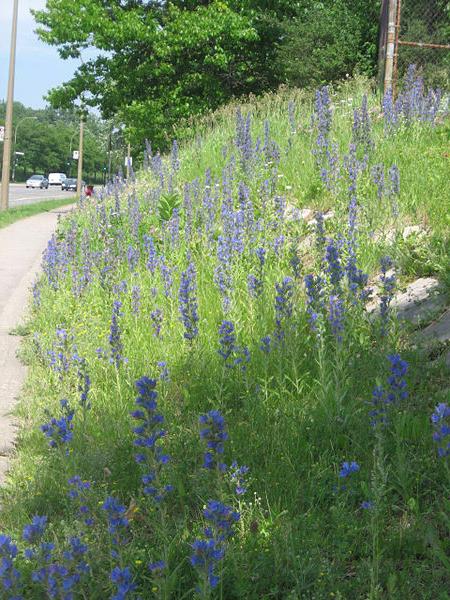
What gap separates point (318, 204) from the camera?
24.4ft

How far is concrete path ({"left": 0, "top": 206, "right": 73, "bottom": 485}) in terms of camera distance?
464cm

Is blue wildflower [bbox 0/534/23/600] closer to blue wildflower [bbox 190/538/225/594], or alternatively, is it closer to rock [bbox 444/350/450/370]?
blue wildflower [bbox 190/538/225/594]

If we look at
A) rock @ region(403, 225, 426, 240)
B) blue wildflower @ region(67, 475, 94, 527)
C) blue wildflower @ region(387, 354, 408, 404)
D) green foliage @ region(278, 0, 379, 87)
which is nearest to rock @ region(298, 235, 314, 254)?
rock @ region(403, 225, 426, 240)

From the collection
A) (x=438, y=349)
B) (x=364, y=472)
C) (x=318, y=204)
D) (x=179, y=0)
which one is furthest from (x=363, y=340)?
(x=179, y=0)

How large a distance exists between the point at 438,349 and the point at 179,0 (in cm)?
2200

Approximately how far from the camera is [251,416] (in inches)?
143

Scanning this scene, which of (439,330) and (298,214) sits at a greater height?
(298,214)

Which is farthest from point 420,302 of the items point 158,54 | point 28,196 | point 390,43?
point 28,196

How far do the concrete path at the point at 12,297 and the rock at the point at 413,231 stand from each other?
3.25 metres

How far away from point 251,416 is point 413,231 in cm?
276

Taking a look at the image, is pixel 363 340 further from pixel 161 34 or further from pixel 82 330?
pixel 161 34

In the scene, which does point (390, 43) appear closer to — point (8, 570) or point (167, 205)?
point (167, 205)

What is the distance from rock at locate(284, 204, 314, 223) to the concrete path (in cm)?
290

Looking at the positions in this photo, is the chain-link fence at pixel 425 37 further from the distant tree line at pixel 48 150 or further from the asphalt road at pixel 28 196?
the distant tree line at pixel 48 150
